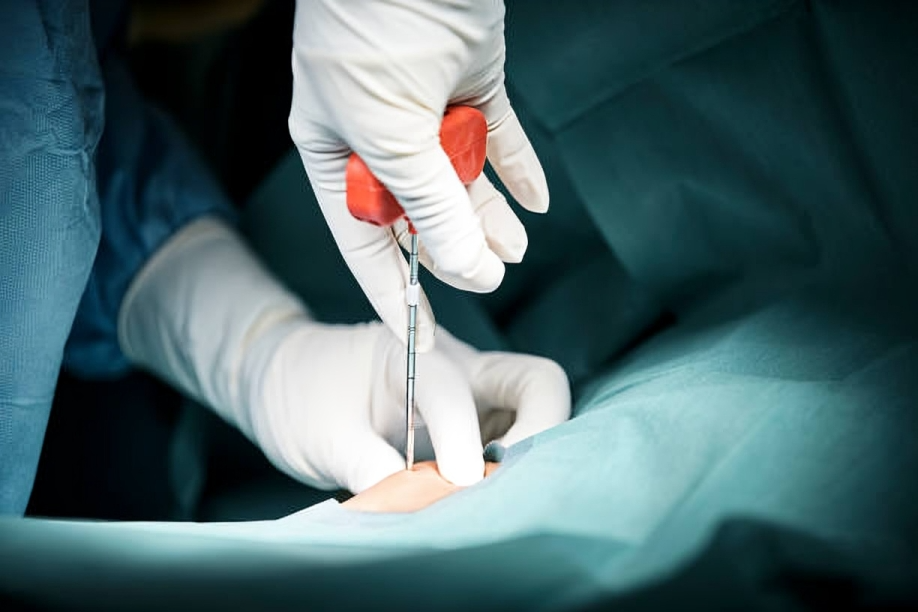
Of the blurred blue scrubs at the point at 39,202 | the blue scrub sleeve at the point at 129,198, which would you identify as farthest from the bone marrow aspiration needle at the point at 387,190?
the blue scrub sleeve at the point at 129,198

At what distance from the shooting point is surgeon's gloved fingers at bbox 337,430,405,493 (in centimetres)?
105

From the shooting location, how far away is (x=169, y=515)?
1.50 m

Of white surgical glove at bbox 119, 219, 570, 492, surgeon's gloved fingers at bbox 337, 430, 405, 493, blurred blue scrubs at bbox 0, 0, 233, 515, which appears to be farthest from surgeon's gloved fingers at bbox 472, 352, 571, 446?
blurred blue scrubs at bbox 0, 0, 233, 515

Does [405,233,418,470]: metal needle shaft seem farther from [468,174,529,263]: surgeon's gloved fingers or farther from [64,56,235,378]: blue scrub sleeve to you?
[64,56,235,378]: blue scrub sleeve

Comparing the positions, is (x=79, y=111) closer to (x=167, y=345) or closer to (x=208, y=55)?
(x=167, y=345)

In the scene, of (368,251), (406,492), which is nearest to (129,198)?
(368,251)

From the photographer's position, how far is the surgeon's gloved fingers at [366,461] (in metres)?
1.05

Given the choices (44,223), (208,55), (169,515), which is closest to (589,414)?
(44,223)

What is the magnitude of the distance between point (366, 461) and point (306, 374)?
0.18 m

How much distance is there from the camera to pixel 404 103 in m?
0.80

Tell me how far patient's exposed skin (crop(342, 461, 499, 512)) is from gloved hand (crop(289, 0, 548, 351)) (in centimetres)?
21

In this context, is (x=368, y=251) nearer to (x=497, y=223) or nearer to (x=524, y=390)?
(x=497, y=223)

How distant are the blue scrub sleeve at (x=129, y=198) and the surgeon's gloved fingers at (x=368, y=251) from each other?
0.54 metres

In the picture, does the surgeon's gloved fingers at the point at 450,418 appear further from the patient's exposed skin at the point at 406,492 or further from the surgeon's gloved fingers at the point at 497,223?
the surgeon's gloved fingers at the point at 497,223
